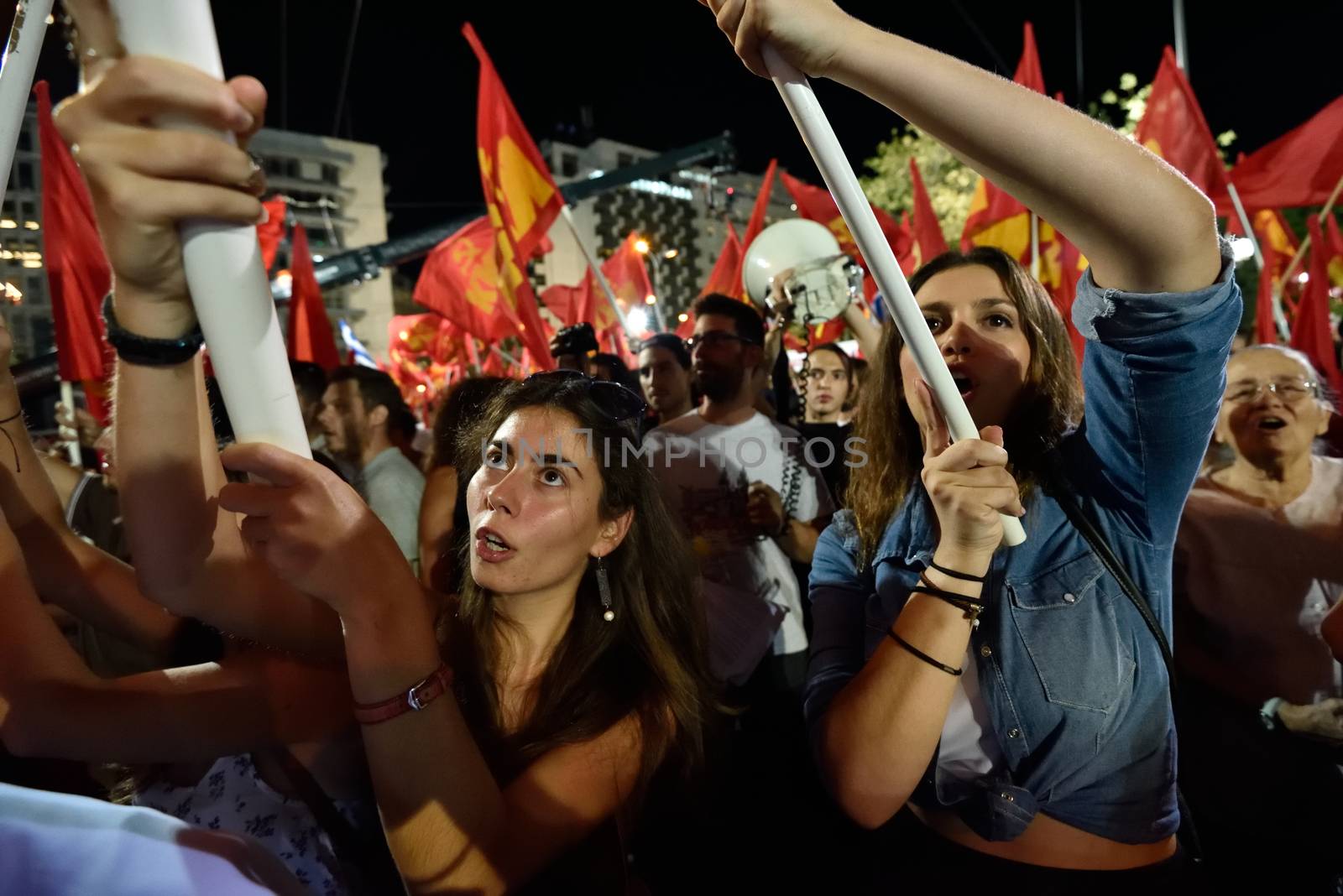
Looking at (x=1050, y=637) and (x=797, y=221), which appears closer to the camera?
(x=1050, y=637)

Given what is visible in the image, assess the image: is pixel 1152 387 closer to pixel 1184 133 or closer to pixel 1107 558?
pixel 1107 558

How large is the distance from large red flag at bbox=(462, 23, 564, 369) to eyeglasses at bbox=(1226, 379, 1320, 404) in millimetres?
4214

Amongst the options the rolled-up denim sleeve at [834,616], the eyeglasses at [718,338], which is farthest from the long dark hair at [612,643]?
the eyeglasses at [718,338]

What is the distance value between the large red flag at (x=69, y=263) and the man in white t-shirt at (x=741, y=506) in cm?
397

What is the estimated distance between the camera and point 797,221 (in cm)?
479

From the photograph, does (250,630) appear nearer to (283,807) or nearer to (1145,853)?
(283,807)

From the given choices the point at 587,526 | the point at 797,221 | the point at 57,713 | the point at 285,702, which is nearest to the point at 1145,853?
the point at 587,526

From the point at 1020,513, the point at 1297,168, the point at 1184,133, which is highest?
the point at 1184,133

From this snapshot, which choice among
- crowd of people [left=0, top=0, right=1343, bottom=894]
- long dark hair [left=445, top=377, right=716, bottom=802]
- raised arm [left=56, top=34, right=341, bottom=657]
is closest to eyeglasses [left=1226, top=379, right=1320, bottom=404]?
crowd of people [left=0, top=0, right=1343, bottom=894]

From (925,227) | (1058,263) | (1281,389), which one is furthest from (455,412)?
(1058,263)

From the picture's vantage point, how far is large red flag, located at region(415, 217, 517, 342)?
691 centimetres

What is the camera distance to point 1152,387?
110 cm

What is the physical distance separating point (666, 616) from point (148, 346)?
1.31 m

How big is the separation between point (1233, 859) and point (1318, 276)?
4.86m
